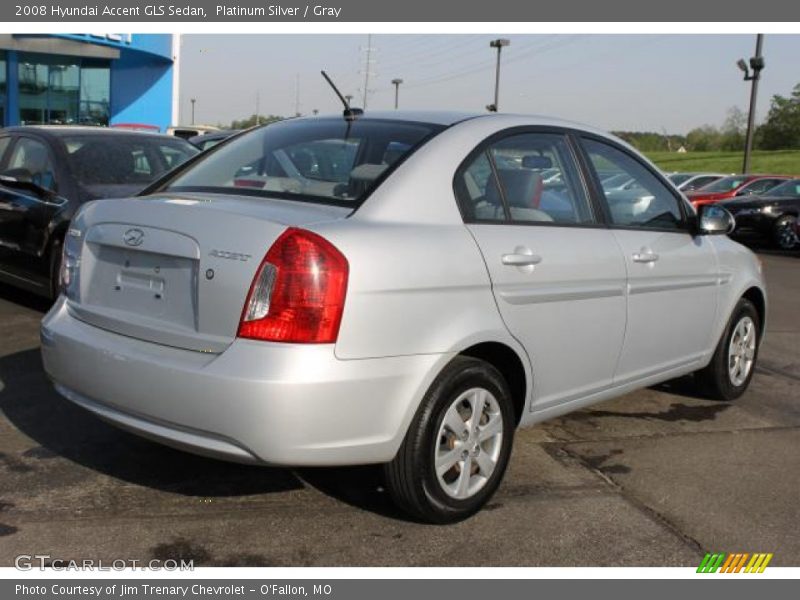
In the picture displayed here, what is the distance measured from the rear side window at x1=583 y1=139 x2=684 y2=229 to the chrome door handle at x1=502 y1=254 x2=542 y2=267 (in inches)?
32.3

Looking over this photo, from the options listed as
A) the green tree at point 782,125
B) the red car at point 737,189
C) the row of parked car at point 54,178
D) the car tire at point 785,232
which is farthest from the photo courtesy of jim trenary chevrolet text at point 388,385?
the green tree at point 782,125

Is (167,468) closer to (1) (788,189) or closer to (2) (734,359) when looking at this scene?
(2) (734,359)

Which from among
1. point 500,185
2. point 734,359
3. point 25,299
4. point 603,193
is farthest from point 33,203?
point 734,359

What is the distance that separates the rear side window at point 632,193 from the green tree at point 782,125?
249 feet

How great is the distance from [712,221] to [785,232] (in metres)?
13.9

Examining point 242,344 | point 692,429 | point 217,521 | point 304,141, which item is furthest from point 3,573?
point 692,429

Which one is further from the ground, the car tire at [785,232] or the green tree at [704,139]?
the green tree at [704,139]

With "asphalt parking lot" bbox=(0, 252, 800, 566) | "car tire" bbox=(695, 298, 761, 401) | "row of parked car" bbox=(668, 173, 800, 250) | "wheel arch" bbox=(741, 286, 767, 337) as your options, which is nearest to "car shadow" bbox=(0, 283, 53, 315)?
"asphalt parking lot" bbox=(0, 252, 800, 566)

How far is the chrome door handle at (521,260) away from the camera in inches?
143

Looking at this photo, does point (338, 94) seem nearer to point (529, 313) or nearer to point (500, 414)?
point (529, 313)

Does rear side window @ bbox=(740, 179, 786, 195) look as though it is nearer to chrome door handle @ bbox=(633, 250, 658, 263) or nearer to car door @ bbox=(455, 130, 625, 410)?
chrome door handle @ bbox=(633, 250, 658, 263)

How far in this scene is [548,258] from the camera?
Result: 3.83 m

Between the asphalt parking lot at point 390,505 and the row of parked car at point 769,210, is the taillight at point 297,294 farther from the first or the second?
the row of parked car at point 769,210

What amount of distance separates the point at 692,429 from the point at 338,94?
2.73 metres
